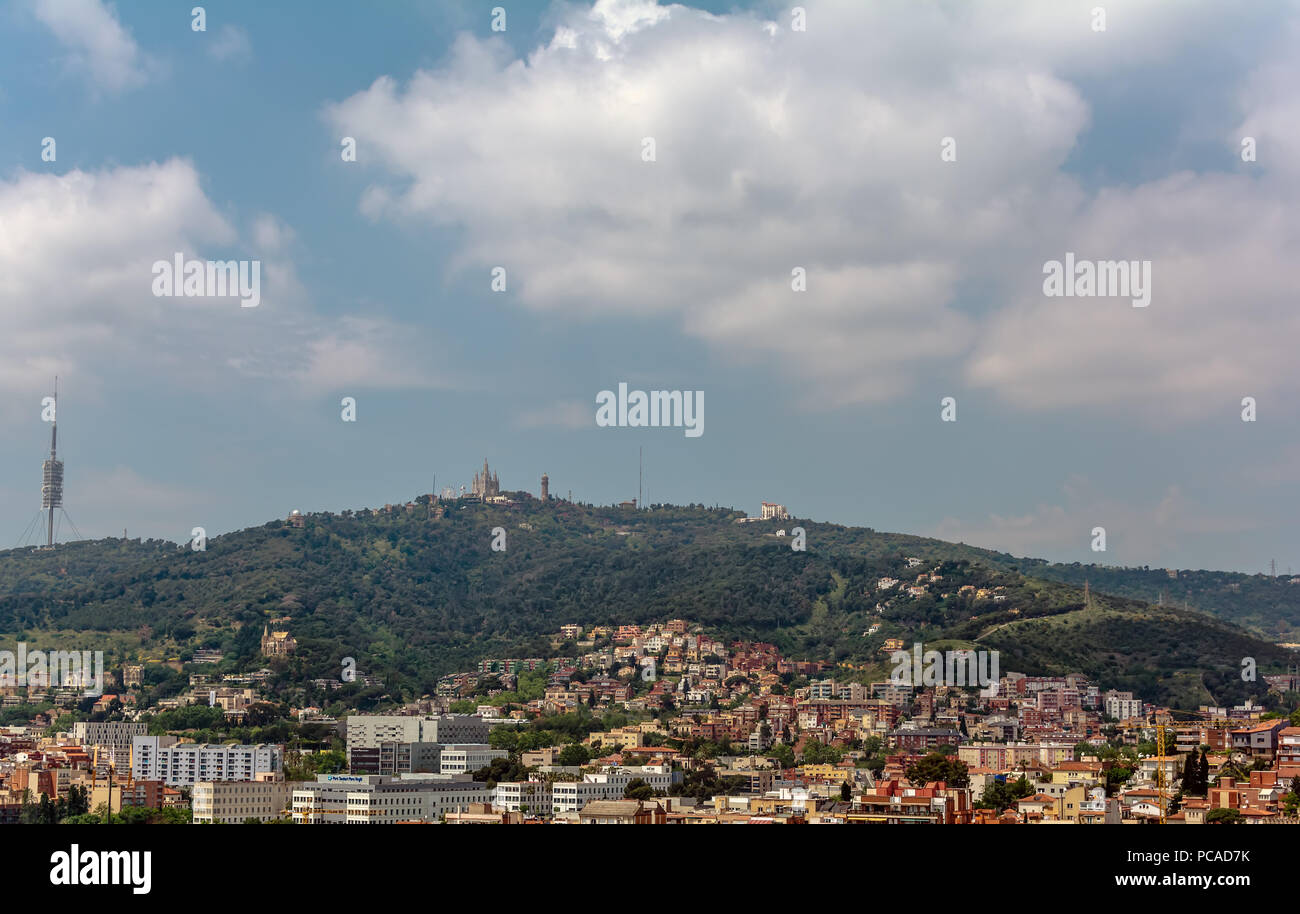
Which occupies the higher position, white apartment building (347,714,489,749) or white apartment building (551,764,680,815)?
white apartment building (347,714,489,749)

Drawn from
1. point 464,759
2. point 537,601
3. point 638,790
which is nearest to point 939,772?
point 638,790

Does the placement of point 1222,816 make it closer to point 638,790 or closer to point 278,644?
point 638,790

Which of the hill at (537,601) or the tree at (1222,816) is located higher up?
the hill at (537,601)

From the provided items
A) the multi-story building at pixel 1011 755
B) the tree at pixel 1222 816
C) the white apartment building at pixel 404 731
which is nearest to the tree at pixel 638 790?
the multi-story building at pixel 1011 755

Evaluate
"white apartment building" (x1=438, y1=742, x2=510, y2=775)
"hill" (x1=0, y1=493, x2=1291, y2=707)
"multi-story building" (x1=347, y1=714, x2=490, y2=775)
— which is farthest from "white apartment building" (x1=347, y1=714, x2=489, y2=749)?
"hill" (x1=0, y1=493, x2=1291, y2=707)

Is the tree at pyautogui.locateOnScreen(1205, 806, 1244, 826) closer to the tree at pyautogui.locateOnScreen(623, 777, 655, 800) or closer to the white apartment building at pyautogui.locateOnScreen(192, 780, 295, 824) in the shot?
the tree at pyautogui.locateOnScreen(623, 777, 655, 800)

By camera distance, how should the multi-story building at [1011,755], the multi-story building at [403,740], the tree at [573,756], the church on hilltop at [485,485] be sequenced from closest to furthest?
the multi-story building at [1011,755]
the multi-story building at [403,740]
the tree at [573,756]
the church on hilltop at [485,485]

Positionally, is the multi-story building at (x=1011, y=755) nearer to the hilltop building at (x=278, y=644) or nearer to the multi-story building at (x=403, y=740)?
the multi-story building at (x=403, y=740)
